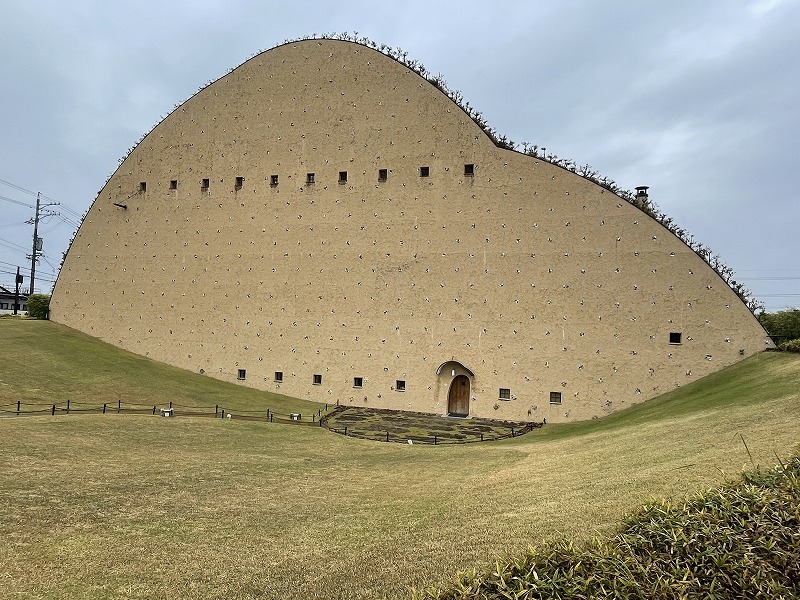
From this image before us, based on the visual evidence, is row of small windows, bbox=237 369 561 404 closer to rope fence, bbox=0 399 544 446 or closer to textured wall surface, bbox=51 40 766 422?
textured wall surface, bbox=51 40 766 422

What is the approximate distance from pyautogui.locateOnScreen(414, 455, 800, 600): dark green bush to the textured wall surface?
17071 millimetres

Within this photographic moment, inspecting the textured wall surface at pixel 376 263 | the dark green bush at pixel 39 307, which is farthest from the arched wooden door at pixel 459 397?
the dark green bush at pixel 39 307

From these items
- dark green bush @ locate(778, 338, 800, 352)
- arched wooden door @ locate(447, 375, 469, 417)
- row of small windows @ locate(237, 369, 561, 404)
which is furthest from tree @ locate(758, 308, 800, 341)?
arched wooden door @ locate(447, 375, 469, 417)

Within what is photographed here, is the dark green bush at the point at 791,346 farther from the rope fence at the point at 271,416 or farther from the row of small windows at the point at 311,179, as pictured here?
the row of small windows at the point at 311,179

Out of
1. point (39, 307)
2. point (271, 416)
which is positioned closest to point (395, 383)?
point (271, 416)

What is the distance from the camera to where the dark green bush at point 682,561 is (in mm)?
3350

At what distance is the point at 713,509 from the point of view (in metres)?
4.07

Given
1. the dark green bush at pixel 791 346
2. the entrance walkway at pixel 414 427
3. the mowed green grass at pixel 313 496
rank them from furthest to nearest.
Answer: the entrance walkway at pixel 414 427
the dark green bush at pixel 791 346
the mowed green grass at pixel 313 496

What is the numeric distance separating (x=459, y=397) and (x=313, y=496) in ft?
48.3

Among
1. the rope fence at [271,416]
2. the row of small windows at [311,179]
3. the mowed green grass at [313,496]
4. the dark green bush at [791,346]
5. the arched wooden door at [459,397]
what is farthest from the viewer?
the row of small windows at [311,179]

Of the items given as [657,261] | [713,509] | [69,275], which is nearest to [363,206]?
[657,261]

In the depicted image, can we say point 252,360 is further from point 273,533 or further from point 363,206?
point 273,533

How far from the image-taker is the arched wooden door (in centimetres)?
2234

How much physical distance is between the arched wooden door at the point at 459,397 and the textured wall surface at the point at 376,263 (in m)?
0.31
